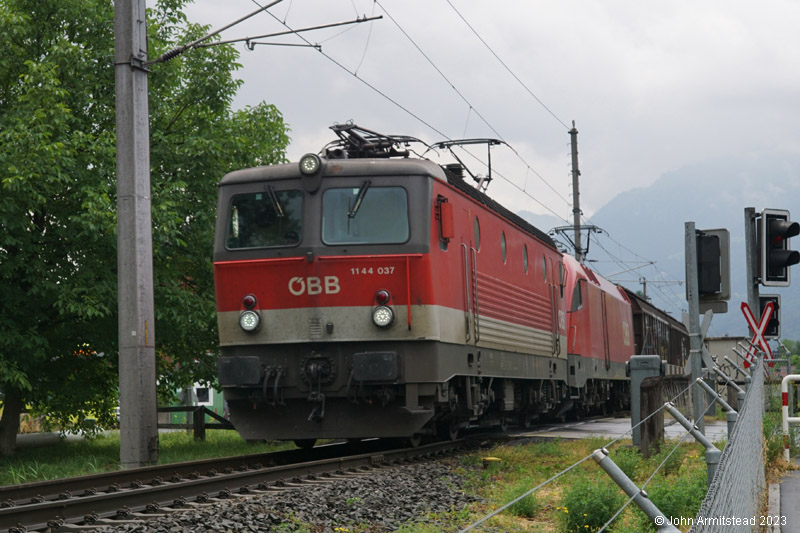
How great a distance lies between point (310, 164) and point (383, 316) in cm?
210

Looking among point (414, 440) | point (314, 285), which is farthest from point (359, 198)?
point (414, 440)

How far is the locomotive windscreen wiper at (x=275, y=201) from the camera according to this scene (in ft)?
41.1

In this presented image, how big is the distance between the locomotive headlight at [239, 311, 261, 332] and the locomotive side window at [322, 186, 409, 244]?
1.26 metres

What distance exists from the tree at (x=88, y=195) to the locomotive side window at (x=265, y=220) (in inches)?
125

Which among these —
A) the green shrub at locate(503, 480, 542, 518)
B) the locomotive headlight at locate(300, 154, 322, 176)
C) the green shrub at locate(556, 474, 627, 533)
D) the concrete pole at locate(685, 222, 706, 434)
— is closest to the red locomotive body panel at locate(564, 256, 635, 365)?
the locomotive headlight at locate(300, 154, 322, 176)

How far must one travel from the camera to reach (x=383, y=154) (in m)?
13.5

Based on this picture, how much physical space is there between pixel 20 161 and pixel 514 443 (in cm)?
846

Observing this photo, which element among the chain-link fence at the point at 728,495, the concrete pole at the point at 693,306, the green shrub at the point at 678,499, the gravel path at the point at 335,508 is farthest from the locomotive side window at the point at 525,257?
the chain-link fence at the point at 728,495

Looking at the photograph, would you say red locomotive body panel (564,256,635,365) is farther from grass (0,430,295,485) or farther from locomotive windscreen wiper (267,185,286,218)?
locomotive windscreen wiper (267,185,286,218)

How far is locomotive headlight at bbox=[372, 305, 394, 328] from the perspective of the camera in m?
12.0

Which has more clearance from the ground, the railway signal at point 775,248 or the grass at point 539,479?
the railway signal at point 775,248

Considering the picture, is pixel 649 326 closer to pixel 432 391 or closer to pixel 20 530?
pixel 432 391

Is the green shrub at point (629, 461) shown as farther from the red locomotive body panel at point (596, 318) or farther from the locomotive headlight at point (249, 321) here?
the red locomotive body panel at point (596, 318)

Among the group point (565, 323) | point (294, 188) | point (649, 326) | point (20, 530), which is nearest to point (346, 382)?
point (294, 188)
